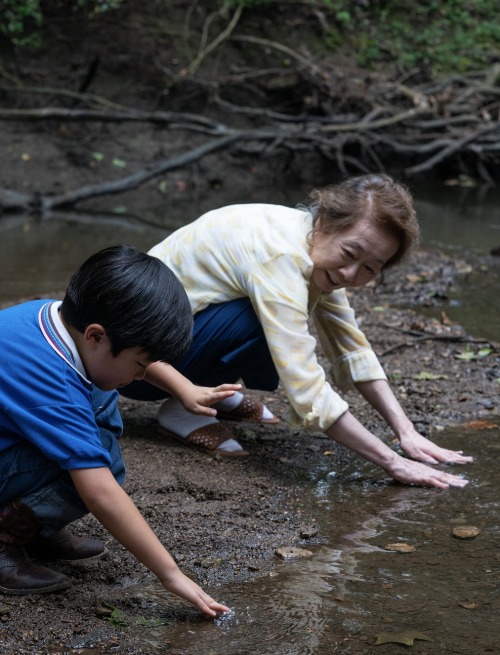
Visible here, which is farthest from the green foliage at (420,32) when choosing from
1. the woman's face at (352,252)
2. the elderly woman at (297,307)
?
the woman's face at (352,252)

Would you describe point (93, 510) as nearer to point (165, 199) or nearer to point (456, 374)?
point (456, 374)

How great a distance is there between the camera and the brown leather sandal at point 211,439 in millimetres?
3168

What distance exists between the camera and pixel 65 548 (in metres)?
2.33

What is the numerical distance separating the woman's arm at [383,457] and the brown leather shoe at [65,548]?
882mm

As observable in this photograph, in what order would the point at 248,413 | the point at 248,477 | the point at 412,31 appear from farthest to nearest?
1. the point at 412,31
2. the point at 248,413
3. the point at 248,477

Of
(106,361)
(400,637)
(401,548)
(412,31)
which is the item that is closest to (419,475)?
(401,548)

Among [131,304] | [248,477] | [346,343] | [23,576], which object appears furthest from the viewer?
[346,343]

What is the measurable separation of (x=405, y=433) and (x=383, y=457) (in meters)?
0.27

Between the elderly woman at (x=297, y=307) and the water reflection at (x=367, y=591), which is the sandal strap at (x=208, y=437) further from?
the water reflection at (x=367, y=591)

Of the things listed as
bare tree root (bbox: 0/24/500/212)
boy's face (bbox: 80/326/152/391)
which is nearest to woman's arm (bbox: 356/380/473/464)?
boy's face (bbox: 80/326/152/391)

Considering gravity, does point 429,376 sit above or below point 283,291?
below

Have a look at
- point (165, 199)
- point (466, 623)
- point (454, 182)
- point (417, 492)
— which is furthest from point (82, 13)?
point (466, 623)

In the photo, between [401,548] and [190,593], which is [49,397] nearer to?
[190,593]

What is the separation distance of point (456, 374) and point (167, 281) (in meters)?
2.34
